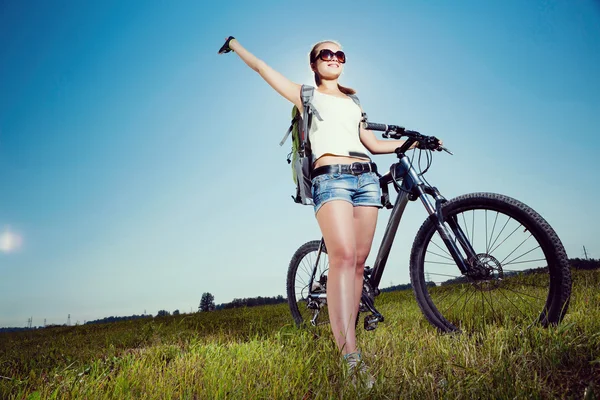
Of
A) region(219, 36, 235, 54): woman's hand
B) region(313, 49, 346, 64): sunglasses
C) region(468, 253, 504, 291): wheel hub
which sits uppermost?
region(219, 36, 235, 54): woman's hand

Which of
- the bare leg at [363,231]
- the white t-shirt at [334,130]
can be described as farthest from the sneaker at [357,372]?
the white t-shirt at [334,130]

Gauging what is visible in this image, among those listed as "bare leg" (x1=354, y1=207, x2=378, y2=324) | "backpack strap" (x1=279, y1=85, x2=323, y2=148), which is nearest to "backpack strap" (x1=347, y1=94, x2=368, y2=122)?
"backpack strap" (x1=279, y1=85, x2=323, y2=148)

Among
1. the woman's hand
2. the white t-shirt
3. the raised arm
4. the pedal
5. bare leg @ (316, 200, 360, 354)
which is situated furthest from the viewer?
the pedal

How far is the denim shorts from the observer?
8.93 ft

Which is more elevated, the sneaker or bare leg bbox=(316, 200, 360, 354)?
bare leg bbox=(316, 200, 360, 354)

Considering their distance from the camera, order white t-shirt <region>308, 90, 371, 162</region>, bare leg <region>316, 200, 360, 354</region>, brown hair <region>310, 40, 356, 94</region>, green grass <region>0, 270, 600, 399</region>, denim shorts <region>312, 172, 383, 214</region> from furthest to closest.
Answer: brown hair <region>310, 40, 356, 94</region>
white t-shirt <region>308, 90, 371, 162</region>
denim shorts <region>312, 172, 383, 214</region>
bare leg <region>316, 200, 360, 354</region>
green grass <region>0, 270, 600, 399</region>

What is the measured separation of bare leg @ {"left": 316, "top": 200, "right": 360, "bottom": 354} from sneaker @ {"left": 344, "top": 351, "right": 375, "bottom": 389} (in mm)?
196

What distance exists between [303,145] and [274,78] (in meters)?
0.64

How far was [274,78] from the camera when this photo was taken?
3033mm

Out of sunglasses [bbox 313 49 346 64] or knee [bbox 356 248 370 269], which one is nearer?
knee [bbox 356 248 370 269]

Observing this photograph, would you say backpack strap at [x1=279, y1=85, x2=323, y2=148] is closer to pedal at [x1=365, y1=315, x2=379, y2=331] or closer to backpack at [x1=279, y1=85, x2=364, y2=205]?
backpack at [x1=279, y1=85, x2=364, y2=205]

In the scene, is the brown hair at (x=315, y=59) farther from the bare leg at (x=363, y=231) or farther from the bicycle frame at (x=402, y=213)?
the bare leg at (x=363, y=231)

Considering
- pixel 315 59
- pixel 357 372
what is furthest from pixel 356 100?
pixel 357 372

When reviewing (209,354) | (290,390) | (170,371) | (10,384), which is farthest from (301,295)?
(10,384)
